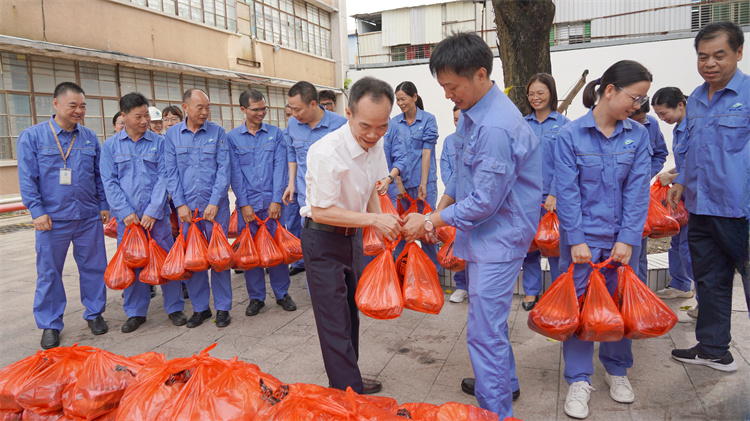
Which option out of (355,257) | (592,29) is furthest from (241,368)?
(592,29)

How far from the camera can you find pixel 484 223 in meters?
2.19

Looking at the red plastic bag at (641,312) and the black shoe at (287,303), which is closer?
the red plastic bag at (641,312)

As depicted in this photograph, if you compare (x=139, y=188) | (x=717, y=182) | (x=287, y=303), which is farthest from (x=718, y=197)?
(x=139, y=188)

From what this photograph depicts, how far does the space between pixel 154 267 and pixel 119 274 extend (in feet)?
0.89

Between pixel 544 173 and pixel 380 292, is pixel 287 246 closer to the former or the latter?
pixel 380 292

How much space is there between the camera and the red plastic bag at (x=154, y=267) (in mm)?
3877

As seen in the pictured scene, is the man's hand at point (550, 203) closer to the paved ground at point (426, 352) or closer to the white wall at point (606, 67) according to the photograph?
the paved ground at point (426, 352)

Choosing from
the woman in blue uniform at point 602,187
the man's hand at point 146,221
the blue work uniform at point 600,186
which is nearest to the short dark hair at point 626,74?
the woman in blue uniform at point 602,187

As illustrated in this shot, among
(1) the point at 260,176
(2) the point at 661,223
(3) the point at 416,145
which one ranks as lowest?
(2) the point at 661,223

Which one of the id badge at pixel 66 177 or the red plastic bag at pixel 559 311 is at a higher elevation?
the id badge at pixel 66 177

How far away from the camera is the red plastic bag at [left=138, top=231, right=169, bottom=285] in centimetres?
388

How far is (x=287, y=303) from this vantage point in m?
4.39

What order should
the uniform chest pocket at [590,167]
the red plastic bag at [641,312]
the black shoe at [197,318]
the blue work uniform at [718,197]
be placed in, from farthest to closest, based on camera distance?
the black shoe at [197,318] → the blue work uniform at [718,197] → the uniform chest pocket at [590,167] → the red plastic bag at [641,312]

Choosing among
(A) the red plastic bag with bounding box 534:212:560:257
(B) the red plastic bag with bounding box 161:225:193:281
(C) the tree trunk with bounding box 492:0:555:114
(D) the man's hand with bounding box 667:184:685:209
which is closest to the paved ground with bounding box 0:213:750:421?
(B) the red plastic bag with bounding box 161:225:193:281
